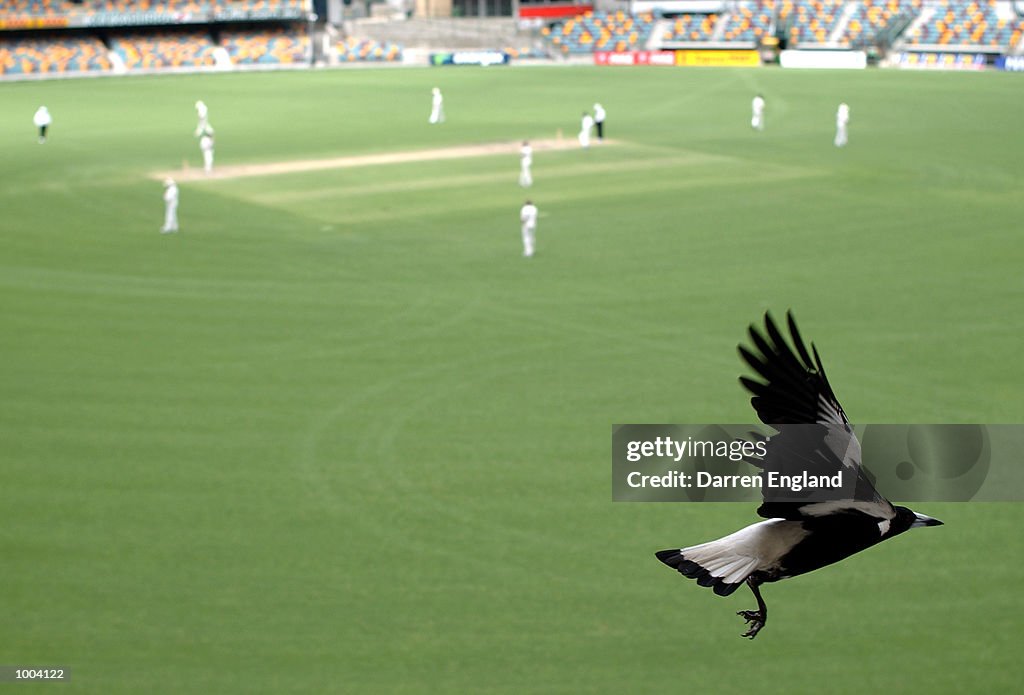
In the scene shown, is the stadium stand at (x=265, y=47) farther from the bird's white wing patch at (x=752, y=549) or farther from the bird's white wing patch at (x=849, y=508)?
the bird's white wing patch at (x=849, y=508)

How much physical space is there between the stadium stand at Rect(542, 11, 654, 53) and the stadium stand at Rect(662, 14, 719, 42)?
1.82 meters

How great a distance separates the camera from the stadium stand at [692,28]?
97875 millimetres

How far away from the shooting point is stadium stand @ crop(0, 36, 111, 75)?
89750 millimetres

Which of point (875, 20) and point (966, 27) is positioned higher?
point (875, 20)

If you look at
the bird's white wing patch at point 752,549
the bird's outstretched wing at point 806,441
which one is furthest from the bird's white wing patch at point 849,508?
the bird's white wing patch at point 752,549

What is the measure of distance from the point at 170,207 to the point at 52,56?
216 feet

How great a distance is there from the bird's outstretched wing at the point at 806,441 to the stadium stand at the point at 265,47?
9568 centimetres

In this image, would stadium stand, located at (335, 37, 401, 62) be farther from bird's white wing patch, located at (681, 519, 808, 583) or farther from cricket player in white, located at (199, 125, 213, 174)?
bird's white wing patch, located at (681, 519, 808, 583)

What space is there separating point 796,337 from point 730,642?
318 inches

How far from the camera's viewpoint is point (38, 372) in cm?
2245

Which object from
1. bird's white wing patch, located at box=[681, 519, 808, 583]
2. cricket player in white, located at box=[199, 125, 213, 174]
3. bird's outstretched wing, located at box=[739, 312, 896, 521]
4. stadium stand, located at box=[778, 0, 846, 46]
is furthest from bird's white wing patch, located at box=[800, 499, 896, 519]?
stadium stand, located at box=[778, 0, 846, 46]

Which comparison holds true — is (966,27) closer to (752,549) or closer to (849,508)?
(849,508)

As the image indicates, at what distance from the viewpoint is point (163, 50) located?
3797 inches

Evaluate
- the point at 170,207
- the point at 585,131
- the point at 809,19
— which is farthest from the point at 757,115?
the point at 809,19
